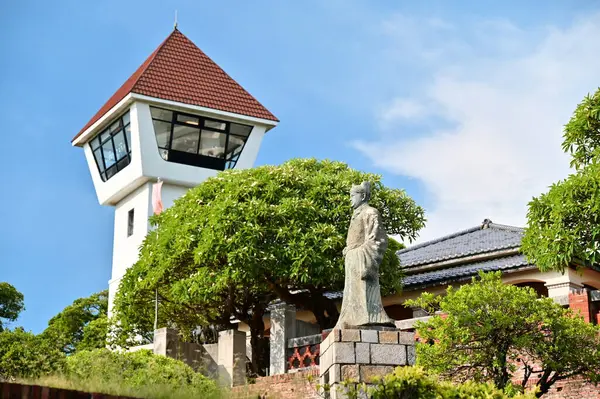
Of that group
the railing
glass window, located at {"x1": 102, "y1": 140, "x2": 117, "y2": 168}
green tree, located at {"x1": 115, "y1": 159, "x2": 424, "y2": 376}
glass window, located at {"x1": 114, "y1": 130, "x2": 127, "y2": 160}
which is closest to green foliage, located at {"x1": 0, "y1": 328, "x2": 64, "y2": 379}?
the railing

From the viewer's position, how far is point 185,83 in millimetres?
44531

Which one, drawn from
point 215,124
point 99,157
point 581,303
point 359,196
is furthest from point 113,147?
point 359,196

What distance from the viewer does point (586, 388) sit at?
68.5 feet

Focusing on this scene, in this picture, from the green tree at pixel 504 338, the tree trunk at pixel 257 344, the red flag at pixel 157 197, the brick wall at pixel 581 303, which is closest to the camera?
the green tree at pixel 504 338

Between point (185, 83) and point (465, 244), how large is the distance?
1656 centimetres

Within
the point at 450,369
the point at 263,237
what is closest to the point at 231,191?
the point at 263,237

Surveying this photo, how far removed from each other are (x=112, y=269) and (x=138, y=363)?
23.2 meters

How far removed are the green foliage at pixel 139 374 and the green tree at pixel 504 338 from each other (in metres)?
4.95

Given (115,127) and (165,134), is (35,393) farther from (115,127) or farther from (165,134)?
(115,127)

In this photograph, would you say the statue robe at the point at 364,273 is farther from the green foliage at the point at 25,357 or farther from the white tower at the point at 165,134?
the white tower at the point at 165,134

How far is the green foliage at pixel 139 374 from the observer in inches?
826

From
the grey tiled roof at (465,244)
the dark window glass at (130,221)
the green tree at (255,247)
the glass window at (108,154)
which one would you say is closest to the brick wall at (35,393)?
the green tree at (255,247)

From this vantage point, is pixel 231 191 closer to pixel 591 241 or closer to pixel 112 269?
pixel 591 241

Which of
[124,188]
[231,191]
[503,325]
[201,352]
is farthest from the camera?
[124,188]
